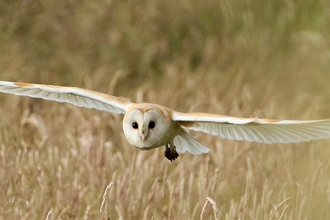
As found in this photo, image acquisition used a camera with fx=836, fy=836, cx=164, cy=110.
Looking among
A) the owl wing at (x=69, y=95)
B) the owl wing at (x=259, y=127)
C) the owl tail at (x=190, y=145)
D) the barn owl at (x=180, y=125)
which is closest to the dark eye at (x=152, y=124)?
the barn owl at (x=180, y=125)

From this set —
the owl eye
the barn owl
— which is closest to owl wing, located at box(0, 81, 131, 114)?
the barn owl

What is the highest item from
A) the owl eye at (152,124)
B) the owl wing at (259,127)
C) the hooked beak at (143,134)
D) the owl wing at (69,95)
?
the owl wing at (69,95)

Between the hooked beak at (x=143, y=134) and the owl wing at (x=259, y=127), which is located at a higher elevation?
the owl wing at (x=259, y=127)

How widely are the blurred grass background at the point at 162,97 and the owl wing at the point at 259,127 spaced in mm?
144

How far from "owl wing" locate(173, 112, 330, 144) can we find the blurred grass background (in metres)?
0.14

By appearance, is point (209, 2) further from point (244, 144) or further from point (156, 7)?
point (244, 144)

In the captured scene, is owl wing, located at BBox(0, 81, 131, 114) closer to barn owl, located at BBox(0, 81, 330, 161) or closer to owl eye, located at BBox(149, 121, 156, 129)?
barn owl, located at BBox(0, 81, 330, 161)

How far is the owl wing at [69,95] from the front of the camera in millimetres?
2766

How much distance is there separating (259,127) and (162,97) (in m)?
2.90

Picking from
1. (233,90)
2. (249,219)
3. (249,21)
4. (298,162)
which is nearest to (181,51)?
(249,21)

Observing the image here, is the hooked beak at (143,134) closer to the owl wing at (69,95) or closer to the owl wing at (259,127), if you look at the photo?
the owl wing at (259,127)

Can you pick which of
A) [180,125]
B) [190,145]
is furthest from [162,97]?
[180,125]

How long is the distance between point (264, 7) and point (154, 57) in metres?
0.96

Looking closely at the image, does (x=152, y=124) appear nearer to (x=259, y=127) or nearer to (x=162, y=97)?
(x=259, y=127)
